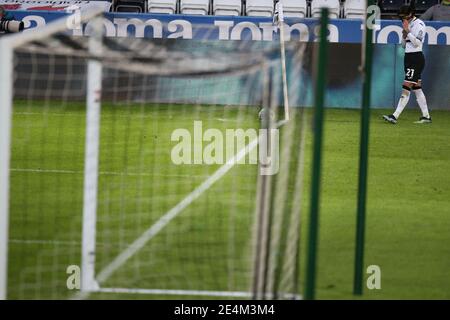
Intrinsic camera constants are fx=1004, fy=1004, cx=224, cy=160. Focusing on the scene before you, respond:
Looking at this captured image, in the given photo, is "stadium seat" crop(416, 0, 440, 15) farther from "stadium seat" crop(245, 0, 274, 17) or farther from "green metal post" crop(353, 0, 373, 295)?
"green metal post" crop(353, 0, 373, 295)

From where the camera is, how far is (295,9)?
75.6 ft

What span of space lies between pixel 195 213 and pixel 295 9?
44.8 ft

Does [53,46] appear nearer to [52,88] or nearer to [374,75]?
[52,88]

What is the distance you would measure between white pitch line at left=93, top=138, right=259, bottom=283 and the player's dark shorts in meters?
6.33

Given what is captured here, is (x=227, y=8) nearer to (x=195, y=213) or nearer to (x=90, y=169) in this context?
(x=195, y=213)

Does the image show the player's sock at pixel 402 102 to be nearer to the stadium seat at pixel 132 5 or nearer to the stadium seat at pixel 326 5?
the stadium seat at pixel 326 5

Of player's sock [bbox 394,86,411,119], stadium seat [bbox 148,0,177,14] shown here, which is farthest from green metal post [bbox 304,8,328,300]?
stadium seat [bbox 148,0,177,14]

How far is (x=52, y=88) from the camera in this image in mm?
21016

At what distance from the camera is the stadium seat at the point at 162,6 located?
23000mm

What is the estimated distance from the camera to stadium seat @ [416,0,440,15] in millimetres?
24422

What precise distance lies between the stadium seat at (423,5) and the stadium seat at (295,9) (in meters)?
3.15

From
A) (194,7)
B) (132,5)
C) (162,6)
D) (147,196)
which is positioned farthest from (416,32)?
(147,196)

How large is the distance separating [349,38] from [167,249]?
14.0 metres

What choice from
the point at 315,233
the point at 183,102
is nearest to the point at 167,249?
the point at 315,233
